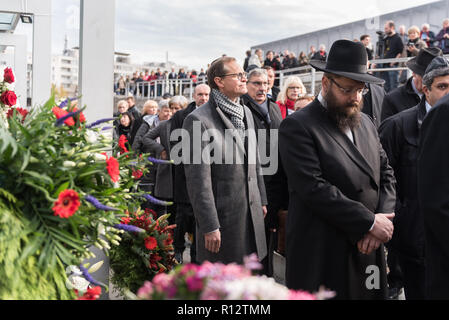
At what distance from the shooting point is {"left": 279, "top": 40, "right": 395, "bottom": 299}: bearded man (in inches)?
112

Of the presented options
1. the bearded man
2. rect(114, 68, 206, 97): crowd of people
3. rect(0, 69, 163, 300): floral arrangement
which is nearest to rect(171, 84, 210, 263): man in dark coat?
the bearded man

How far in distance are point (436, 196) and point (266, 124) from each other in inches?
94.6

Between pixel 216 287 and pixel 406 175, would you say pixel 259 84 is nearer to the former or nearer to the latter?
pixel 406 175

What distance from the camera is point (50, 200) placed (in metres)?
1.68

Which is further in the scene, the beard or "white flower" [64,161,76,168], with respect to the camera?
the beard

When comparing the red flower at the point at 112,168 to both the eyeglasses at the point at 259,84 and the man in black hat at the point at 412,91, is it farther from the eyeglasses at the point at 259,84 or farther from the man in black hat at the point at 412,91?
the man in black hat at the point at 412,91

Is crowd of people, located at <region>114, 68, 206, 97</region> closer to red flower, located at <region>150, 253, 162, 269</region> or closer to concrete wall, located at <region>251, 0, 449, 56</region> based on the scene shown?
concrete wall, located at <region>251, 0, 449, 56</region>

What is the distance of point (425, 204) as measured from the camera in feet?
7.98

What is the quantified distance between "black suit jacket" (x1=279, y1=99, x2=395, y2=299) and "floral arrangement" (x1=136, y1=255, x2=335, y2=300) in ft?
5.19

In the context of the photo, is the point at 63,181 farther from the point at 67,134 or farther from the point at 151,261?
the point at 151,261

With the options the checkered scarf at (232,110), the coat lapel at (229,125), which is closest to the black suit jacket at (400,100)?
the checkered scarf at (232,110)

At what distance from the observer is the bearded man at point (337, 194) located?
283cm

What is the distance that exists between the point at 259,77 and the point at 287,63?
13604 mm

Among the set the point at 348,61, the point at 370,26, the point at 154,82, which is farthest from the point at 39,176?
the point at 154,82
